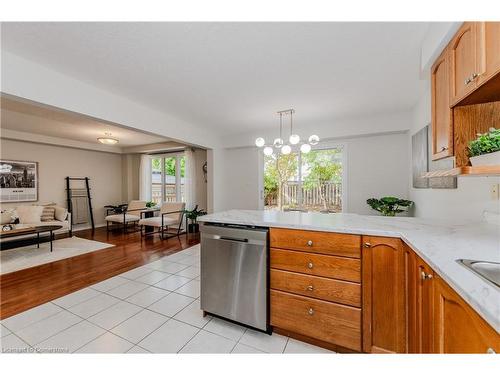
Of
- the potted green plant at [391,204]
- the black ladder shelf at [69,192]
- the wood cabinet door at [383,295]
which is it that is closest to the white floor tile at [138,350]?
the wood cabinet door at [383,295]

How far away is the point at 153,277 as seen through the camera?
286 centimetres

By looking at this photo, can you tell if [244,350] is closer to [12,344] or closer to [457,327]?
[457,327]

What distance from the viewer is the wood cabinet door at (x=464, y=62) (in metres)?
1.14

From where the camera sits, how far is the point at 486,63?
1.06 m

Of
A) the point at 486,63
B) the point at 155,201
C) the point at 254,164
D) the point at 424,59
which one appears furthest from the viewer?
the point at 155,201

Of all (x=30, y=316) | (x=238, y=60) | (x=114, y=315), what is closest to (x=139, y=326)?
(x=114, y=315)

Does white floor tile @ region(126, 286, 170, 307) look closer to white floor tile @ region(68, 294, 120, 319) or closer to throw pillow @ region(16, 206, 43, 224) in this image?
white floor tile @ region(68, 294, 120, 319)

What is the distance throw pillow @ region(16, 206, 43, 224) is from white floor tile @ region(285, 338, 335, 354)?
227 inches

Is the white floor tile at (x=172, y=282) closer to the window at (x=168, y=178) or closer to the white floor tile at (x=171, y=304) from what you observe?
the white floor tile at (x=171, y=304)

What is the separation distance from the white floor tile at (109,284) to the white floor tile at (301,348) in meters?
2.18

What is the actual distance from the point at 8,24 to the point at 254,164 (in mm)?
3921

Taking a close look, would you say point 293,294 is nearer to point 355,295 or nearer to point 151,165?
point 355,295
